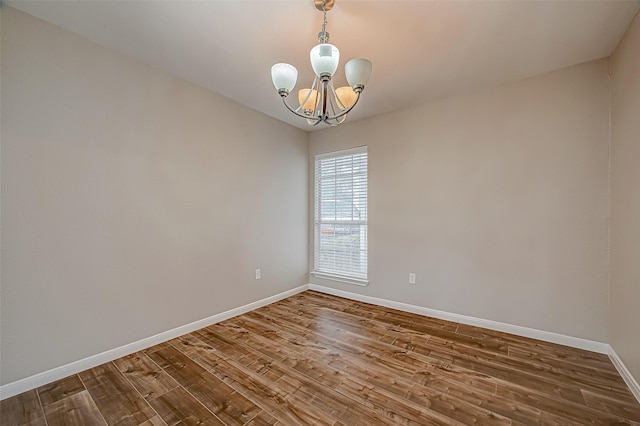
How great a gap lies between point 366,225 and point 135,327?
274 cm

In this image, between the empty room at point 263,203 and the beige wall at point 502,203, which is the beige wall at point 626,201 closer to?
the empty room at point 263,203

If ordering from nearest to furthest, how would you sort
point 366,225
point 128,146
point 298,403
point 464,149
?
point 298,403 < point 128,146 < point 464,149 < point 366,225

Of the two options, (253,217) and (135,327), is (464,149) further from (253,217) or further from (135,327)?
(135,327)

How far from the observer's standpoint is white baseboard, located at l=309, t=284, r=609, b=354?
90.7 inches

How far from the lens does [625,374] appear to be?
1893 millimetres

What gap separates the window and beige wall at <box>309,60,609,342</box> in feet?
0.61

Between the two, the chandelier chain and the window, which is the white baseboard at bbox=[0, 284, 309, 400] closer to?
the window

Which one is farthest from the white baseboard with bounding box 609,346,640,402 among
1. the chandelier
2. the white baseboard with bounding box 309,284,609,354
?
the chandelier

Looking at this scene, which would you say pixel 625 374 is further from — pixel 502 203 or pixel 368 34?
pixel 368 34

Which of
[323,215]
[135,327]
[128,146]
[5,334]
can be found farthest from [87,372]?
[323,215]

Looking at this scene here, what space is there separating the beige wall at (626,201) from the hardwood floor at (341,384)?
1.19 feet

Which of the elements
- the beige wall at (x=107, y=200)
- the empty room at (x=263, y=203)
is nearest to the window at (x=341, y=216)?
the empty room at (x=263, y=203)

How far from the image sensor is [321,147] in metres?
4.06

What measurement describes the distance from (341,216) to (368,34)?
237cm
